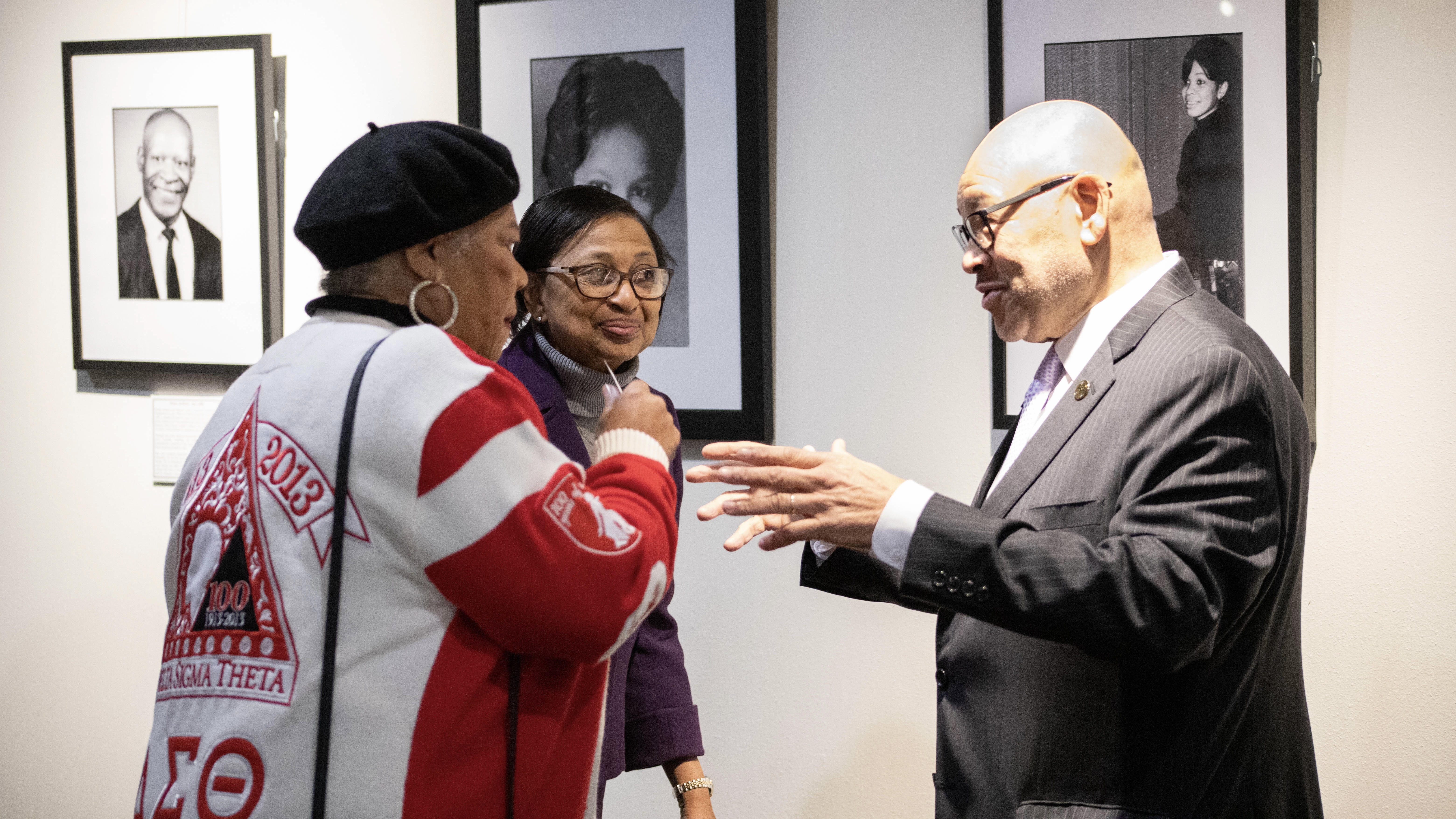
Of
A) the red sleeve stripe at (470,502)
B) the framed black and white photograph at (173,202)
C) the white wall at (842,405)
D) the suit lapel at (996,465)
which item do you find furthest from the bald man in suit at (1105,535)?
the framed black and white photograph at (173,202)

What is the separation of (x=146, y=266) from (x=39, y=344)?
45 cm

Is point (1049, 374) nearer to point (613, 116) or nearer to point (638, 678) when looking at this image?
point (638, 678)

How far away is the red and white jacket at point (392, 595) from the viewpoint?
98 centimetres

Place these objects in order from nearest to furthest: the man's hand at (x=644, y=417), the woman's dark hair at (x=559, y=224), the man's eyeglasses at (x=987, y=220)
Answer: the man's hand at (x=644, y=417) < the man's eyeglasses at (x=987, y=220) < the woman's dark hair at (x=559, y=224)

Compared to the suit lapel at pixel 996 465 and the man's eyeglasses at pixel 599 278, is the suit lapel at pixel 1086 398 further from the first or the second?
the man's eyeglasses at pixel 599 278

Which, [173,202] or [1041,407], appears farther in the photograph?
[173,202]

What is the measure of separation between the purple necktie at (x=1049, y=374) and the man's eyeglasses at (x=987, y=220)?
202mm

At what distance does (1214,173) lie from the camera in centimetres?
207

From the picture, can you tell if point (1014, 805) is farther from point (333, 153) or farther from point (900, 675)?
point (333, 153)

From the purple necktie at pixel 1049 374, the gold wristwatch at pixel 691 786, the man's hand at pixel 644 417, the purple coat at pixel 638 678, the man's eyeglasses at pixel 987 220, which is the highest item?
the man's eyeglasses at pixel 987 220

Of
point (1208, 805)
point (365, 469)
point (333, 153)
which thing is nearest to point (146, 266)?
point (333, 153)

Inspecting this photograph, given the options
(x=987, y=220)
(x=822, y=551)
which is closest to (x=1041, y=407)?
(x=987, y=220)

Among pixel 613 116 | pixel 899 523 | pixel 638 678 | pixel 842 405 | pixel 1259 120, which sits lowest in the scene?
pixel 638 678

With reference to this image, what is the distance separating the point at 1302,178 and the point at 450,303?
1.80 meters
